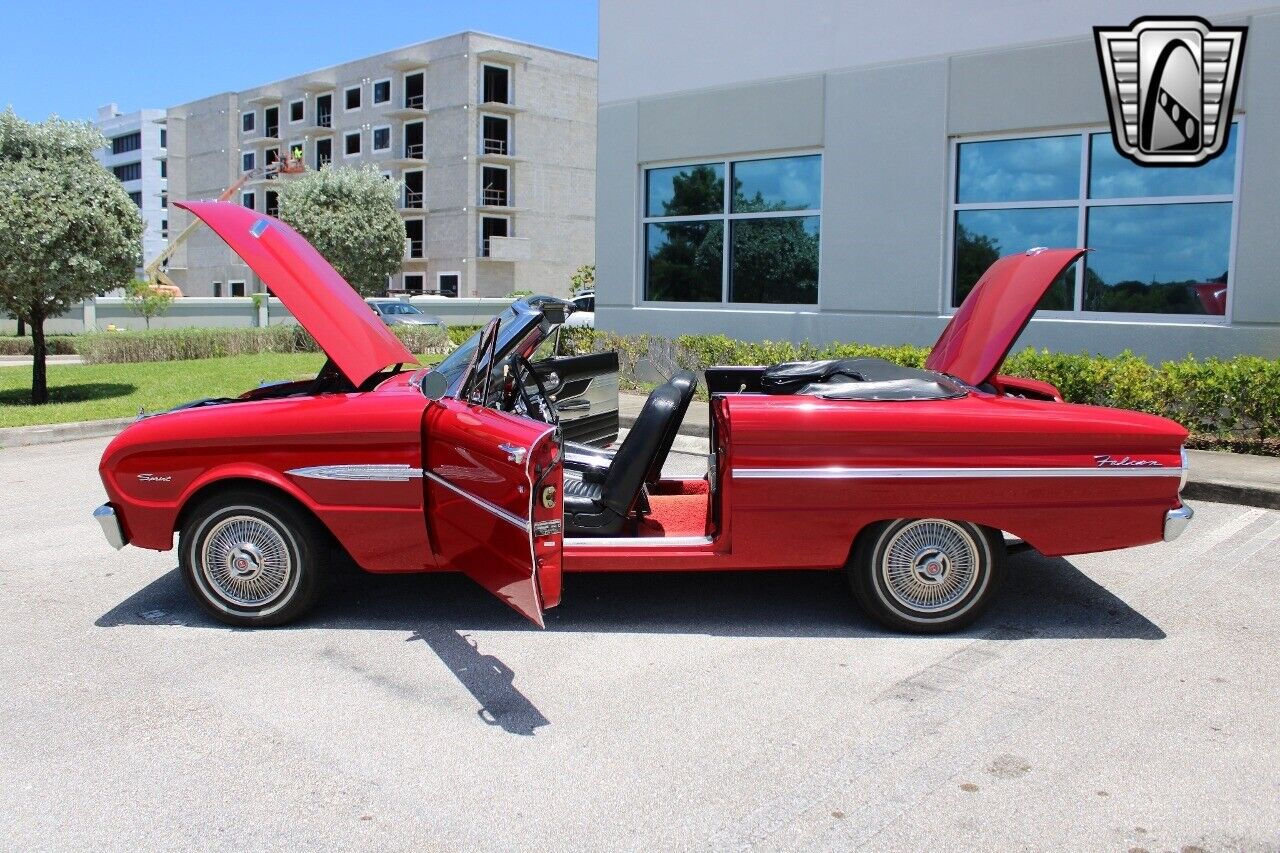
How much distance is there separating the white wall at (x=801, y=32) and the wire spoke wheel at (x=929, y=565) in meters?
8.43

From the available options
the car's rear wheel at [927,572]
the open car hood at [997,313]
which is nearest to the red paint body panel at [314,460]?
the car's rear wheel at [927,572]

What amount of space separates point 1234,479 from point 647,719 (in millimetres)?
6099

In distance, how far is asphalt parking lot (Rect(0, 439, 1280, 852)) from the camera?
134 inches

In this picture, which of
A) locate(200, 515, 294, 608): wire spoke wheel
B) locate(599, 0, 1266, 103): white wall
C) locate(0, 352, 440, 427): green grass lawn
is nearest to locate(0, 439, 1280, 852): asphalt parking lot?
locate(200, 515, 294, 608): wire spoke wheel

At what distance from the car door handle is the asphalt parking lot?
0.97 m

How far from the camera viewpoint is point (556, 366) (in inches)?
274

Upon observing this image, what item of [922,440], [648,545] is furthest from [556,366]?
[922,440]

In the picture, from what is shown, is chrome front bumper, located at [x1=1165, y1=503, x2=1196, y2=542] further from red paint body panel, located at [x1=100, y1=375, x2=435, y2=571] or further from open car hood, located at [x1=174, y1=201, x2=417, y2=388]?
open car hood, located at [x1=174, y1=201, x2=417, y2=388]

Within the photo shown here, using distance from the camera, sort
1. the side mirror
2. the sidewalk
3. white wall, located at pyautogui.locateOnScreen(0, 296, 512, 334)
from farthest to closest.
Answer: white wall, located at pyautogui.locateOnScreen(0, 296, 512, 334)
the sidewalk
the side mirror

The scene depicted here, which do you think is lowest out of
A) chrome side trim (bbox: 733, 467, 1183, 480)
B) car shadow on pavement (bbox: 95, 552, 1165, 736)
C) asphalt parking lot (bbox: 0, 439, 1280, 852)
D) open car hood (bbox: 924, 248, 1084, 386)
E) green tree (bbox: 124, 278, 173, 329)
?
asphalt parking lot (bbox: 0, 439, 1280, 852)

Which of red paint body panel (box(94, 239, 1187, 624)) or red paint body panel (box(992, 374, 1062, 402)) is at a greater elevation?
red paint body panel (box(992, 374, 1062, 402))

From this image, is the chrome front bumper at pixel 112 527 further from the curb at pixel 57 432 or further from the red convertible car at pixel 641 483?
the curb at pixel 57 432

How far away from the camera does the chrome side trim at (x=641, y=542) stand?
5.11 metres

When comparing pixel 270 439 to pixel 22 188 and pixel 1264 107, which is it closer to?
pixel 1264 107
